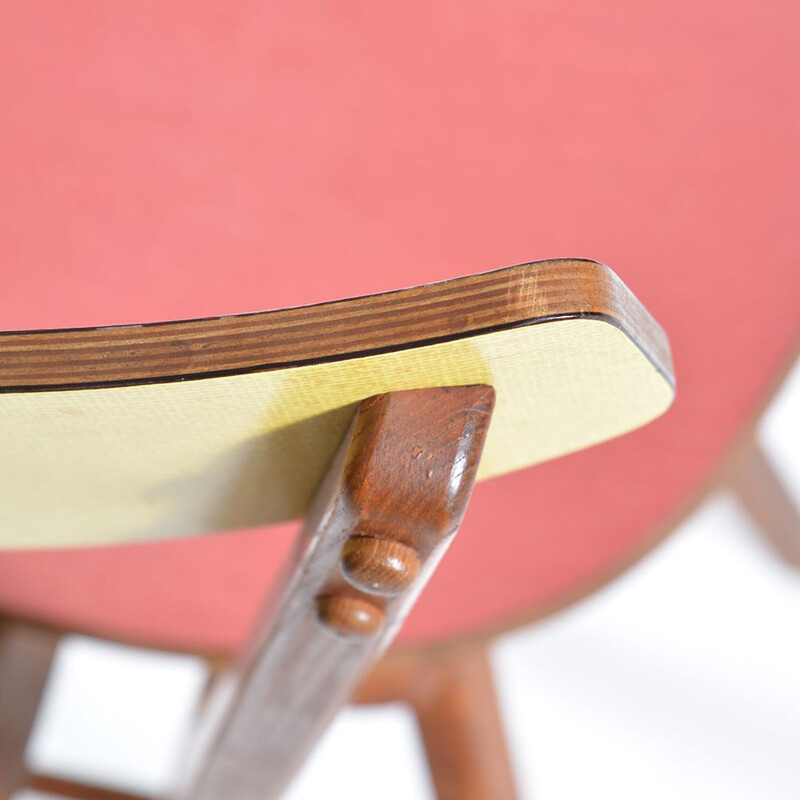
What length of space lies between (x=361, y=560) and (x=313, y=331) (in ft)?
0.24

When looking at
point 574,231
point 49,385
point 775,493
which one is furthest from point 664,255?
point 775,493

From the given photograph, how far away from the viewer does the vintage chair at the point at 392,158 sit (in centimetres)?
64

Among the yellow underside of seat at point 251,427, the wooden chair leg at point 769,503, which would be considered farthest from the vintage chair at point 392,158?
the wooden chair leg at point 769,503

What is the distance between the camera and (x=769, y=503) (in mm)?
1477

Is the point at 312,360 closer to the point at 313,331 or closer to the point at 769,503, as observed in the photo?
the point at 313,331

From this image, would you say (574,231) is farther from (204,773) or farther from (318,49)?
(204,773)

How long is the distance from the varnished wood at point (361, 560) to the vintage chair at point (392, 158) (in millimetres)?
248

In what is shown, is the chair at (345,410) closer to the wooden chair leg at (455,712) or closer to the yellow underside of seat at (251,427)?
the yellow underside of seat at (251,427)

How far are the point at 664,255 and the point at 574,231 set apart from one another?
0.18 feet

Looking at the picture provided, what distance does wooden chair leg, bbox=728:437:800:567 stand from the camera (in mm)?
1401

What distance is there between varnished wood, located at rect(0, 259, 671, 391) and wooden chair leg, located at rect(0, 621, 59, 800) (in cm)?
41

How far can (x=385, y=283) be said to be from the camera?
2.17 ft

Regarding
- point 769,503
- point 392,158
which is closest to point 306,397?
point 392,158

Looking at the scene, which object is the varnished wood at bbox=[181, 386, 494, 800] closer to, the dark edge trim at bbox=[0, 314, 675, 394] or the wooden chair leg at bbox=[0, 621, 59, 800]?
the dark edge trim at bbox=[0, 314, 675, 394]
